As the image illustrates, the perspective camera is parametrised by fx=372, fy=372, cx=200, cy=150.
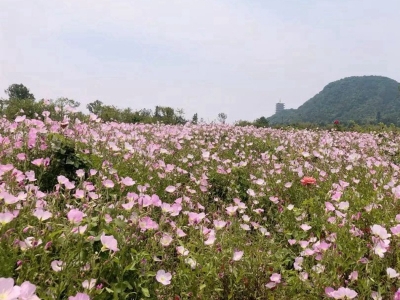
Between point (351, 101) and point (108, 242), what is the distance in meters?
170

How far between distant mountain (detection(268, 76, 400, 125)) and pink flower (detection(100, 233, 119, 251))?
130m

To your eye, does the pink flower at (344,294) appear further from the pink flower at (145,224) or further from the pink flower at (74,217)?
the pink flower at (74,217)

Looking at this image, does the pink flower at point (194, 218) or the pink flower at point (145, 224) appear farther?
the pink flower at point (194, 218)

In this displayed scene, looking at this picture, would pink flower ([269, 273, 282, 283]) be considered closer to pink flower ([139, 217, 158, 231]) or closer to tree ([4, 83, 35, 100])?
pink flower ([139, 217, 158, 231])

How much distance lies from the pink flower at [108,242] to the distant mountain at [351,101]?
428 ft

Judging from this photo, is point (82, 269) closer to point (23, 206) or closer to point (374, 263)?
point (23, 206)

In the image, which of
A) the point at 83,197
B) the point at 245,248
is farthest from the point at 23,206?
the point at 245,248

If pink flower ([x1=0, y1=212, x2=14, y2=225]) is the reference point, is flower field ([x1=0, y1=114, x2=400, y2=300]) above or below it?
below

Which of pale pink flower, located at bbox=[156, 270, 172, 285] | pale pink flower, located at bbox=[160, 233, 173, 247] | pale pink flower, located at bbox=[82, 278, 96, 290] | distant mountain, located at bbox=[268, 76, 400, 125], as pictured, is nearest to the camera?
pale pink flower, located at bbox=[82, 278, 96, 290]

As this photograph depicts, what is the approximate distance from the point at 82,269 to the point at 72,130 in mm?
3039

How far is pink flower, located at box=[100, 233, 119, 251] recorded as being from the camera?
5.96ft

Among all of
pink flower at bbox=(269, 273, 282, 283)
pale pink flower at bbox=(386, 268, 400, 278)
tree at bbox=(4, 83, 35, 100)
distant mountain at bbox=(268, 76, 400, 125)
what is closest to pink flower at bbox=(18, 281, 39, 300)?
pink flower at bbox=(269, 273, 282, 283)

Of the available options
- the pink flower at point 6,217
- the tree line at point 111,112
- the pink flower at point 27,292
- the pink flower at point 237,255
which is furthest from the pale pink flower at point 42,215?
the tree line at point 111,112

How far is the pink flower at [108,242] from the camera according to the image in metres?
1.82
